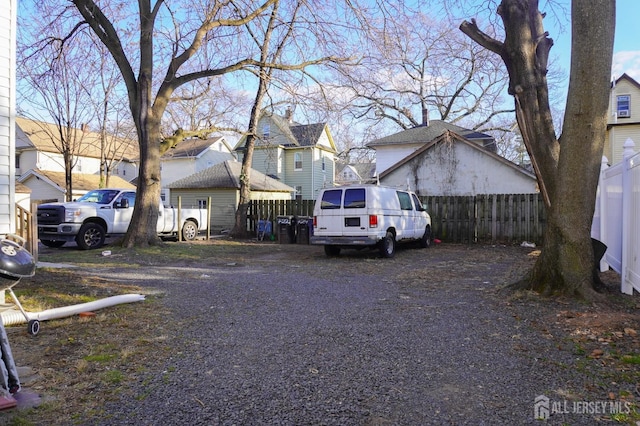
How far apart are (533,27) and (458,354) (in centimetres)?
581

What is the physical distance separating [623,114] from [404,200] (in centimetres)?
2508

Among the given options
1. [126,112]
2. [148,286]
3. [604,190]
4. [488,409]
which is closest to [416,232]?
[604,190]

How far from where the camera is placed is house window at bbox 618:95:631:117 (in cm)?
2998

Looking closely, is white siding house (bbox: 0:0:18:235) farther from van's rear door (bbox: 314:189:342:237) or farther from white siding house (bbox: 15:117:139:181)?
white siding house (bbox: 15:117:139:181)

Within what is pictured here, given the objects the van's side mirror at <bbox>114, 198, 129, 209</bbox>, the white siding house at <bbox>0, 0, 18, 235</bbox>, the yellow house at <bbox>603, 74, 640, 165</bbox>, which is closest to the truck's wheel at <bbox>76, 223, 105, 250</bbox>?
the van's side mirror at <bbox>114, 198, 129, 209</bbox>

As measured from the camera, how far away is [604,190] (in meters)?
8.78

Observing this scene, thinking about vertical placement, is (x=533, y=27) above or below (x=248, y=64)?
below

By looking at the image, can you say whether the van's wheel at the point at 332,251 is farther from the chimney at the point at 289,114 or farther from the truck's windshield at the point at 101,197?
the truck's windshield at the point at 101,197

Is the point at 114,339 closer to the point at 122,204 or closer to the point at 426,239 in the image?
the point at 122,204

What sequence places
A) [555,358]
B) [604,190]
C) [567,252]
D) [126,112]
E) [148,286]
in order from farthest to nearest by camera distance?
1. [126,112]
2. [604,190]
3. [148,286]
4. [567,252]
5. [555,358]

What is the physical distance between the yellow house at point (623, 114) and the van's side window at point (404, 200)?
74.8 feet

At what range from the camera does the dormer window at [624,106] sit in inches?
1180

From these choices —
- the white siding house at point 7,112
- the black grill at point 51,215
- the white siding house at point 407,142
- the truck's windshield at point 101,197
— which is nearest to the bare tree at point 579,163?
the white siding house at point 7,112

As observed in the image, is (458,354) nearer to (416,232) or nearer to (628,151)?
(628,151)
